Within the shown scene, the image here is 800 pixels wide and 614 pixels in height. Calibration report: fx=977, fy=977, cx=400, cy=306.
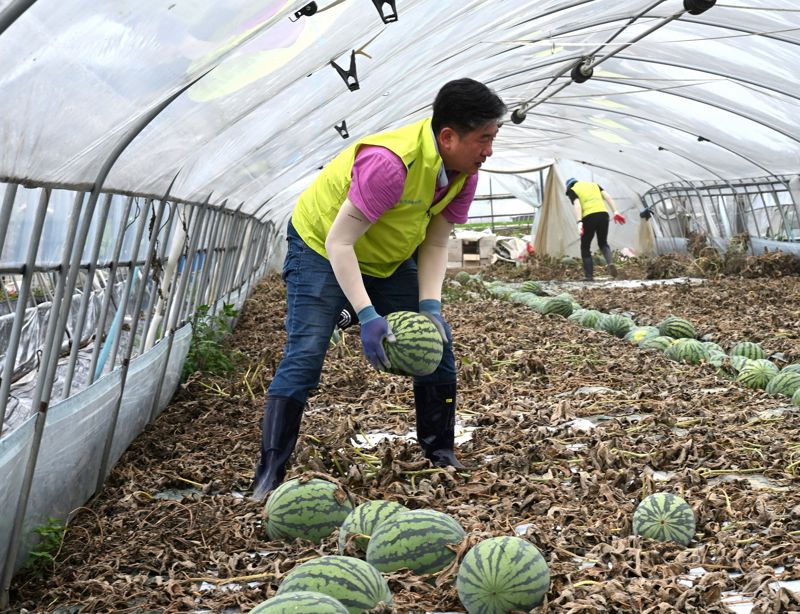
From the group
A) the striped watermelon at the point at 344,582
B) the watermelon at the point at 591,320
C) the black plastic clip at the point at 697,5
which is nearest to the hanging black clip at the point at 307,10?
the striped watermelon at the point at 344,582

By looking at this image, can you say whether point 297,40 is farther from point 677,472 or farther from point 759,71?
point 759,71

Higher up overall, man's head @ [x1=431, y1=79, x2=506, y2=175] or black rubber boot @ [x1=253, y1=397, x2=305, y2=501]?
man's head @ [x1=431, y1=79, x2=506, y2=175]

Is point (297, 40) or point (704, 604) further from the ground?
point (297, 40)

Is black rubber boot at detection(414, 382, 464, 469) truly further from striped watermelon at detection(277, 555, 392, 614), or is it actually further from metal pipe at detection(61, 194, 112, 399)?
striped watermelon at detection(277, 555, 392, 614)

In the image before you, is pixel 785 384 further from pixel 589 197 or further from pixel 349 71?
pixel 589 197

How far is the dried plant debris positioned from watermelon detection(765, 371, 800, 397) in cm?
14

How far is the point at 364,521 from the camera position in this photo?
3.30 m

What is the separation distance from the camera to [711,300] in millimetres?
12297

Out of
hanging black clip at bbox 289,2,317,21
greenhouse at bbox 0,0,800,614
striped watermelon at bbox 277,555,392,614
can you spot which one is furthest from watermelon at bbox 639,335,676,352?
striped watermelon at bbox 277,555,392,614

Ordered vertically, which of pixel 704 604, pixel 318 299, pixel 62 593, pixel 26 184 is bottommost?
pixel 62 593

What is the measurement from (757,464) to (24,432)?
3255 millimetres

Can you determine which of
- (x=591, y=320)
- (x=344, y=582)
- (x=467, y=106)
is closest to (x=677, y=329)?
(x=591, y=320)

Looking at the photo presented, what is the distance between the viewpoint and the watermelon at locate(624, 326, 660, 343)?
9.35 m

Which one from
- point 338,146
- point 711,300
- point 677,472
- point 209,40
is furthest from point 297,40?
point 711,300
